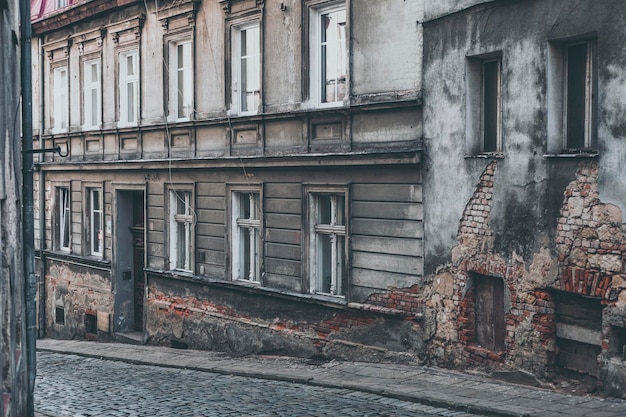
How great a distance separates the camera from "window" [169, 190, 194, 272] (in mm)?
19531

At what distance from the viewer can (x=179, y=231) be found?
1991cm

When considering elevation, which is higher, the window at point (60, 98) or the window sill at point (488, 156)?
the window at point (60, 98)

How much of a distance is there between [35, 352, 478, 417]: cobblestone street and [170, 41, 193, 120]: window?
550cm

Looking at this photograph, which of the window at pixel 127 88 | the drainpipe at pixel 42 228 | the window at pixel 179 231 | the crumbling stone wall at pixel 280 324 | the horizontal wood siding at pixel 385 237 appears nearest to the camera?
the horizontal wood siding at pixel 385 237

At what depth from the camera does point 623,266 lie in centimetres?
1065

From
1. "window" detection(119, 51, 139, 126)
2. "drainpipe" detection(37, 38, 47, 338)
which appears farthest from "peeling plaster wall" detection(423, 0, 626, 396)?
"drainpipe" detection(37, 38, 47, 338)

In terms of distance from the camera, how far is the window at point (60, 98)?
24578mm

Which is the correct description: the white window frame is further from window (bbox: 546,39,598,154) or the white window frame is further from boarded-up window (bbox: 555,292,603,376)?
boarded-up window (bbox: 555,292,603,376)

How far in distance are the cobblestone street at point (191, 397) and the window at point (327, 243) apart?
6.78 ft

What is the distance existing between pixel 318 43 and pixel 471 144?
12.8 feet

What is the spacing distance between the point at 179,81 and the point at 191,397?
8.22 metres

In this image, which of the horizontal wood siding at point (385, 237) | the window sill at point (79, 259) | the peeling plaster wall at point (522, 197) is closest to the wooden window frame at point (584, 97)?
the peeling plaster wall at point (522, 197)

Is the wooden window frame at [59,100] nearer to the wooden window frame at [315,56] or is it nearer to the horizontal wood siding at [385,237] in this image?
the wooden window frame at [315,56]

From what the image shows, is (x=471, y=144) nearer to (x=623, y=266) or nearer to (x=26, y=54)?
(x=623, y=266)
